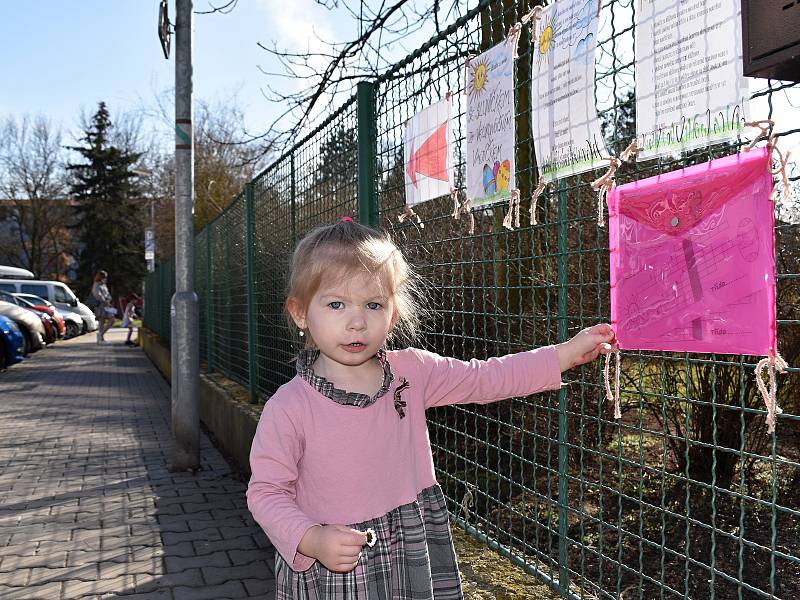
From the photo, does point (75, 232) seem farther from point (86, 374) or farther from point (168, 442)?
point (168, 442)

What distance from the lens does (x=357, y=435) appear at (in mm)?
2043

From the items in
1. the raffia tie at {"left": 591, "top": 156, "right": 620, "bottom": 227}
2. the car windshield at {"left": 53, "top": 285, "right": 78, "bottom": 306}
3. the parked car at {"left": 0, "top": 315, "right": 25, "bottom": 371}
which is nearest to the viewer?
the raffia tie at {"left": 591, "top": 156, "right": 620, "bottom": 227}

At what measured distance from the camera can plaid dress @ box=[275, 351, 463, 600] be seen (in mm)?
1978

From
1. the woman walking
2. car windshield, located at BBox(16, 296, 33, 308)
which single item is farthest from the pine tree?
car windshield, located at BBox(16, 296, 33, 308)

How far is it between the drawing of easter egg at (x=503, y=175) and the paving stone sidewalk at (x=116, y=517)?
2333 mm

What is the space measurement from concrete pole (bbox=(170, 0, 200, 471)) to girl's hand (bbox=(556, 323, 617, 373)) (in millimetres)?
4664

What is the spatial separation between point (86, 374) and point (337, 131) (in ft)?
39.5

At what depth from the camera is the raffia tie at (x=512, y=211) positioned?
2.61 meters

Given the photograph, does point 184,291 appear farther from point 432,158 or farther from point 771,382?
point 771,382

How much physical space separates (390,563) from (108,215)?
55.4 meters

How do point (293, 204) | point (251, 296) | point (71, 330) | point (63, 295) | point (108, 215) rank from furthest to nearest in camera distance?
point (108, 215) → point (63, 295) → point (71, 330) → point (251, 296) → point (293, 204)

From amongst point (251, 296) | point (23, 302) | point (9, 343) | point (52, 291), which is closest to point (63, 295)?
point (52, 291)

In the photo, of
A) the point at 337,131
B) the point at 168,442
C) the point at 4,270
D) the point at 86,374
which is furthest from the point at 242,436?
the point at 4,270

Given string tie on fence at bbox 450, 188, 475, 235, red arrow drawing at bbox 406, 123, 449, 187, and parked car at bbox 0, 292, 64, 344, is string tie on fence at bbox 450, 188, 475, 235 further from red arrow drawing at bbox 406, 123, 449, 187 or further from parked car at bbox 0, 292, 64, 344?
parked car at bbox 0, 292, 64, 344
